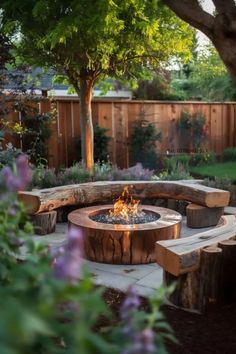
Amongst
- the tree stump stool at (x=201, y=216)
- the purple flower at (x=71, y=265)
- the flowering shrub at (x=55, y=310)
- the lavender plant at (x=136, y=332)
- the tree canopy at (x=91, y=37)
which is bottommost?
the tree stump stool at (x=201, y=216)

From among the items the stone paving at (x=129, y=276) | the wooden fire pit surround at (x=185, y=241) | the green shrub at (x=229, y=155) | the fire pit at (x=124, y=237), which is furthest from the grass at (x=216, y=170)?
the stone paving at (x=129, y=276)

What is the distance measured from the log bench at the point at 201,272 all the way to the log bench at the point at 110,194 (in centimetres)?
255

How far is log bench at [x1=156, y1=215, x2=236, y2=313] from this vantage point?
3.34 m

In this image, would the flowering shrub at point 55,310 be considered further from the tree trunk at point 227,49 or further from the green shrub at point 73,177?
the green shrub at point 73,177

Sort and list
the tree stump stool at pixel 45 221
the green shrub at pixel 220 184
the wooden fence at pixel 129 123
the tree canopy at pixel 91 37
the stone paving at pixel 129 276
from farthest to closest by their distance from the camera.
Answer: the wooden fence at pixel 129 123 < the green shrub at pixel 220 184 < the tree canopy at pixel 91 37 < the tree stump stool at pixel 45 221 < the stone paving at pixel 129 276

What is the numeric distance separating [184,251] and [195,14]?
1.72 metres

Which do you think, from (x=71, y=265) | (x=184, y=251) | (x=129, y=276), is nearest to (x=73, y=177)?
(x=129, y=276)

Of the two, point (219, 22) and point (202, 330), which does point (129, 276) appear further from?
point (219, 22)

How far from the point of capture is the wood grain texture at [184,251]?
3299 mm

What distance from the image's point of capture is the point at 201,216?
616 cm

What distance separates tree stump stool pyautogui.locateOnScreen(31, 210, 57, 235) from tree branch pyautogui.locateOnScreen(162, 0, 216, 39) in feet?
11.0

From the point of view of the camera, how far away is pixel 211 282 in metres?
3.37

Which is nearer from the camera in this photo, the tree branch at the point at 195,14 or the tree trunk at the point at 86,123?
the tree branch at the point at 195,14

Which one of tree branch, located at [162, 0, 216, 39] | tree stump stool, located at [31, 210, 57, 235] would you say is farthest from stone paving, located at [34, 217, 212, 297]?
tree branch, located at [162, 0, 216, 39]
